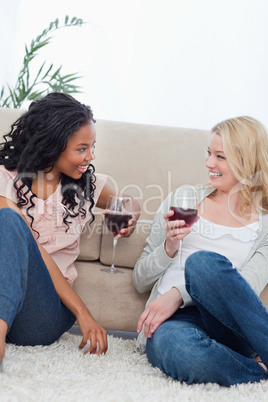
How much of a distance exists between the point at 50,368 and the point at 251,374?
535 millimetres

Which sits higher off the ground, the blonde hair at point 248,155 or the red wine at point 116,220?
the blonde hair at point 248,155

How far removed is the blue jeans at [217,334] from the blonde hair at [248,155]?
1.51 ft

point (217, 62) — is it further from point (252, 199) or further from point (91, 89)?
point (252, 199)

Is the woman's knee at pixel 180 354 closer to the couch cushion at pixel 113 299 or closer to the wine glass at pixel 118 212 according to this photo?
the wine glass at pixel 118 212

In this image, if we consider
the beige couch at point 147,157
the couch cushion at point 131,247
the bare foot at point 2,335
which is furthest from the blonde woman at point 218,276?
the beige couch at point 147,157

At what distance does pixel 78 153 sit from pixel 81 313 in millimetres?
533

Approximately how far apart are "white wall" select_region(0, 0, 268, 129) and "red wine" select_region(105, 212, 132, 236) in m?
2.48

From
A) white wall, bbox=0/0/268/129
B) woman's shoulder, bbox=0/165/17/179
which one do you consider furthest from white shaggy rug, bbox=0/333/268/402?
white wall, bbox=0/0/268/129

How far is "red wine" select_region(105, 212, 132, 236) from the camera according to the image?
59.6 inches

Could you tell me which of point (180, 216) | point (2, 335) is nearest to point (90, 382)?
point (2, 335)

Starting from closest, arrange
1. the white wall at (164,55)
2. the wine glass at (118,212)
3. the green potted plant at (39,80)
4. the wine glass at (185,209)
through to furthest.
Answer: the wine glass at (185,209) < the wine glass at (118,212) < the green potted plant at (39,80) < the white wall at (164,55)

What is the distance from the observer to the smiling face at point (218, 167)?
5.28ft

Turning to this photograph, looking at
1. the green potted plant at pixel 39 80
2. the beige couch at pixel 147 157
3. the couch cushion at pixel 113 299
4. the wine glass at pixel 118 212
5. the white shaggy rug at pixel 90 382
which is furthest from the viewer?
the green potted plant at pixel 39 80

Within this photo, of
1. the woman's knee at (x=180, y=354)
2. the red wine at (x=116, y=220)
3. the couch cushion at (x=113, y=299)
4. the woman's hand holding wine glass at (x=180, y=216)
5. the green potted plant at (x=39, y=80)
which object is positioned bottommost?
the couch cushion at (x=113, y=299)
